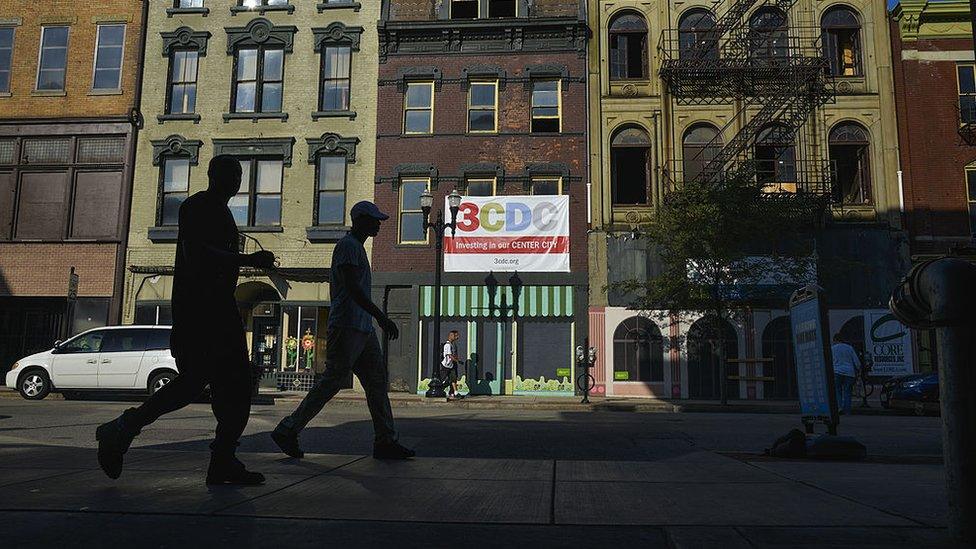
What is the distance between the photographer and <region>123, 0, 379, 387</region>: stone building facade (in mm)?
23125

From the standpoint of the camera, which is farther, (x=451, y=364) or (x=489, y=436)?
Result: (x=451, y=364)

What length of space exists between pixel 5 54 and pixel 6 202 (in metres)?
5.17

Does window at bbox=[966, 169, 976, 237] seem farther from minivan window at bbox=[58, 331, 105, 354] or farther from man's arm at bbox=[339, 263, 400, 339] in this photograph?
minivan window at bbox=[58, 331, 105, 354]

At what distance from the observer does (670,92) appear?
23.1 metres

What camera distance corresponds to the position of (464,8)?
80.4ft

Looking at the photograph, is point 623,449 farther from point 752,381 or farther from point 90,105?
point 90,105

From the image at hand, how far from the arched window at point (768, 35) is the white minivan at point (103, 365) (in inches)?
719

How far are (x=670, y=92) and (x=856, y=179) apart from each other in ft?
20.4

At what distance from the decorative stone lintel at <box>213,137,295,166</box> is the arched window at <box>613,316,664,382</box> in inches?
463

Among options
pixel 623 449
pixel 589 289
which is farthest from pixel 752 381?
pixel 623 449

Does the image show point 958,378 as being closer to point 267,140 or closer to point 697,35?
point 697,35

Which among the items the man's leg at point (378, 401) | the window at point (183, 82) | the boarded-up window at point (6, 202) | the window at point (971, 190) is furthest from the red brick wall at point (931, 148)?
the boarded-up window at point (6, 202)

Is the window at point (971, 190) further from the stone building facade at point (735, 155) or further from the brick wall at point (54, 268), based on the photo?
the brick wall at point (54, 268)

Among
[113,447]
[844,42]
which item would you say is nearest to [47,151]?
[113,447]
